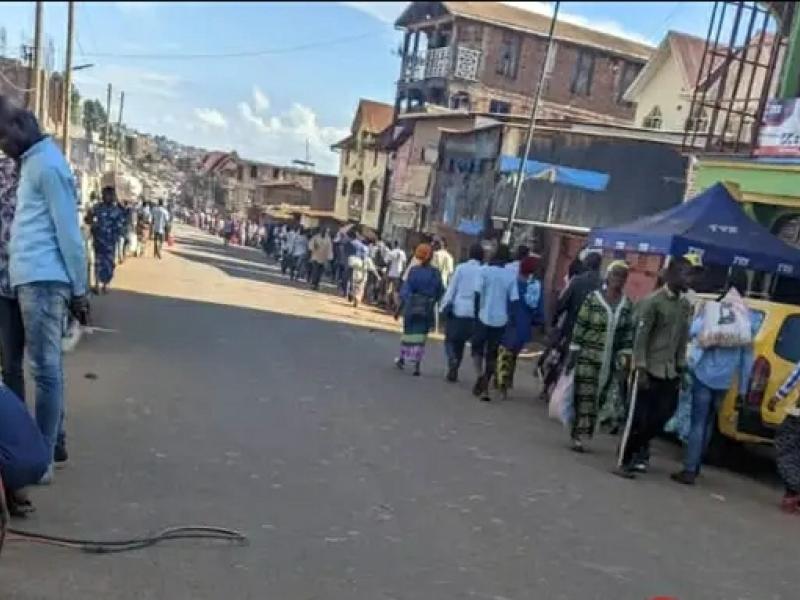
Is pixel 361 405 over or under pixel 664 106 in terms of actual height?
under

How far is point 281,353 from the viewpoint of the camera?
41.5 ft

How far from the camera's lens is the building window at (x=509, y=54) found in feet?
156

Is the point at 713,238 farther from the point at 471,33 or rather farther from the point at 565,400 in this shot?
the point at 471,33

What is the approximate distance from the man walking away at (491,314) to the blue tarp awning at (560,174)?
1565 centimetres

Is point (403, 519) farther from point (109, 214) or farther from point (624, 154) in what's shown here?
point (624, 154)

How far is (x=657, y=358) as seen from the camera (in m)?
7.70

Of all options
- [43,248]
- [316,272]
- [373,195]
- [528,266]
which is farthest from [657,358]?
[373,195]

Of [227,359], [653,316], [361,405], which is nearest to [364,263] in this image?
[227,359]

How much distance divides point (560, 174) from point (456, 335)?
16583mm

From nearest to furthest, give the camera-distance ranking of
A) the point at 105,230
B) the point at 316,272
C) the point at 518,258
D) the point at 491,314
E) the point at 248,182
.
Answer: the point at 491,314, the point at 518,258, the point at 105,230, the point at 316,272, the point at 248,182

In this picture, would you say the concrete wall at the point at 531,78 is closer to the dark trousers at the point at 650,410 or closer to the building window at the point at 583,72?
the building window at the point at 583,72

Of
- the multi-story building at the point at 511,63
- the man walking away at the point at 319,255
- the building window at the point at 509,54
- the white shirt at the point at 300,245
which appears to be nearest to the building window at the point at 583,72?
the multi-story building at the point at 511,63

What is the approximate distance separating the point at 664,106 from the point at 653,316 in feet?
107

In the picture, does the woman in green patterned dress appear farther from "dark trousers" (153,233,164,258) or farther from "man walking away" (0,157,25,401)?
"dark trousers" (153,233,164,258)
